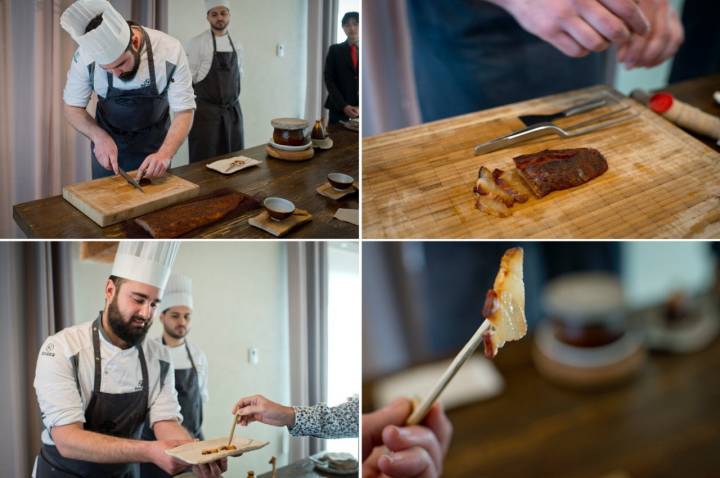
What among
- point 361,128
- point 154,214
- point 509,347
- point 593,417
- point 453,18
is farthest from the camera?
point 509,347

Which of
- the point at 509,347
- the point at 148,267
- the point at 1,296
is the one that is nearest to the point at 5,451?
the point at 1,296

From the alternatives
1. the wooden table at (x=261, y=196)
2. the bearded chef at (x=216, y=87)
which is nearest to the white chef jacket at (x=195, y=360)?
the wooden table at (x=261, y=196)

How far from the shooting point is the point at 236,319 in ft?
3.55

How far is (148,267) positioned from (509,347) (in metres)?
1.15

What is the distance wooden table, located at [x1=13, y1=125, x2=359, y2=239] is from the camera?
3.17 feet

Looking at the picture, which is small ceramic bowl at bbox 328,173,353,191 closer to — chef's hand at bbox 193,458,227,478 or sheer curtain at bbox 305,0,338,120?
sheer curtain at bbox 305,0,338,120

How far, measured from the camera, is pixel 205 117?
1024mm

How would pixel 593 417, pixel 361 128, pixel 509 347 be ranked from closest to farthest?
pixel 361 128
pixel 593 417
pixel 509 347

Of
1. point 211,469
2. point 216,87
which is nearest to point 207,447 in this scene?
point 211,469

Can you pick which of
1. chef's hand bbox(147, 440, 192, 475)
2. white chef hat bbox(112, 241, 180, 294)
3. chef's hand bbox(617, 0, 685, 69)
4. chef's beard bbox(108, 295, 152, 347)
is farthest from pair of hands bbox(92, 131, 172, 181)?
chef's hand bbox(617, 0, 685, 69)

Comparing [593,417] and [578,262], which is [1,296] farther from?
[578,262]

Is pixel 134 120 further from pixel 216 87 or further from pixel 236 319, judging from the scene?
pixel 236 319

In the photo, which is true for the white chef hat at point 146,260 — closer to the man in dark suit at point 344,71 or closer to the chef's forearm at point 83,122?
the chef's forearm at point 83,122

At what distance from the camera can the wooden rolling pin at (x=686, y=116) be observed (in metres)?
1.14
